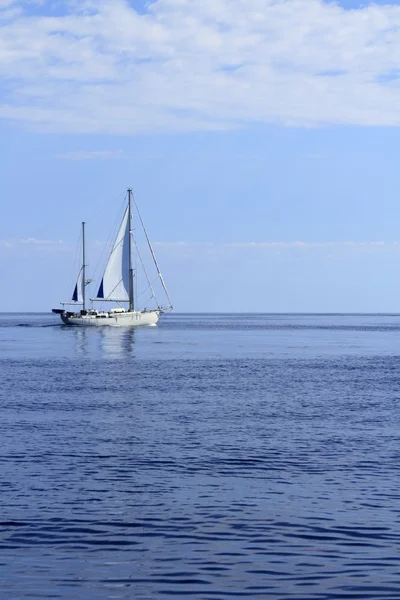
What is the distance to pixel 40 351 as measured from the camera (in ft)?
307

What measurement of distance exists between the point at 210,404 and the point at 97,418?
741 centimetres

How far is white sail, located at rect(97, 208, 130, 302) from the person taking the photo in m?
150

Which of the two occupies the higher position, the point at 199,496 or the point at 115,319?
the point at 115,319

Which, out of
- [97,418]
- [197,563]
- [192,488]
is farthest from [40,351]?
[197,563]

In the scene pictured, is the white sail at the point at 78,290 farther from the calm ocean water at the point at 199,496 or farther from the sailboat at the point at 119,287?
the calm ocean water at the point at 199,496

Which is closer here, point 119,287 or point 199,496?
point 199,496

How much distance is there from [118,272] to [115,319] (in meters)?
8.24

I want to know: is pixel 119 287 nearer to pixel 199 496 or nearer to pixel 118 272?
pixel 118 272

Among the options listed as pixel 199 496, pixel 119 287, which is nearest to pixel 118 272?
pixel 119 287

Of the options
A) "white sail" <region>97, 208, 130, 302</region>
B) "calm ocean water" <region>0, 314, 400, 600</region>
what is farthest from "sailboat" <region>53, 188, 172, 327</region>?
"calm ocean water" <region>0, 314, 400, 600</region>

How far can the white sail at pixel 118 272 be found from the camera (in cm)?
15050

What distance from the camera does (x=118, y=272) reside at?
495 ft

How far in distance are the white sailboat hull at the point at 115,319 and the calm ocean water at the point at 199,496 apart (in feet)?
342

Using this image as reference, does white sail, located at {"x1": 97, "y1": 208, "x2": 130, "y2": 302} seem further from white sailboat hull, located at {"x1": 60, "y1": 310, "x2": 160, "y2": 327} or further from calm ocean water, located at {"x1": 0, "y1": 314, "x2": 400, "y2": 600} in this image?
calm ocean water, located at {"x1": 0, "y1": 314, "x2": 400, "y2": 600}
